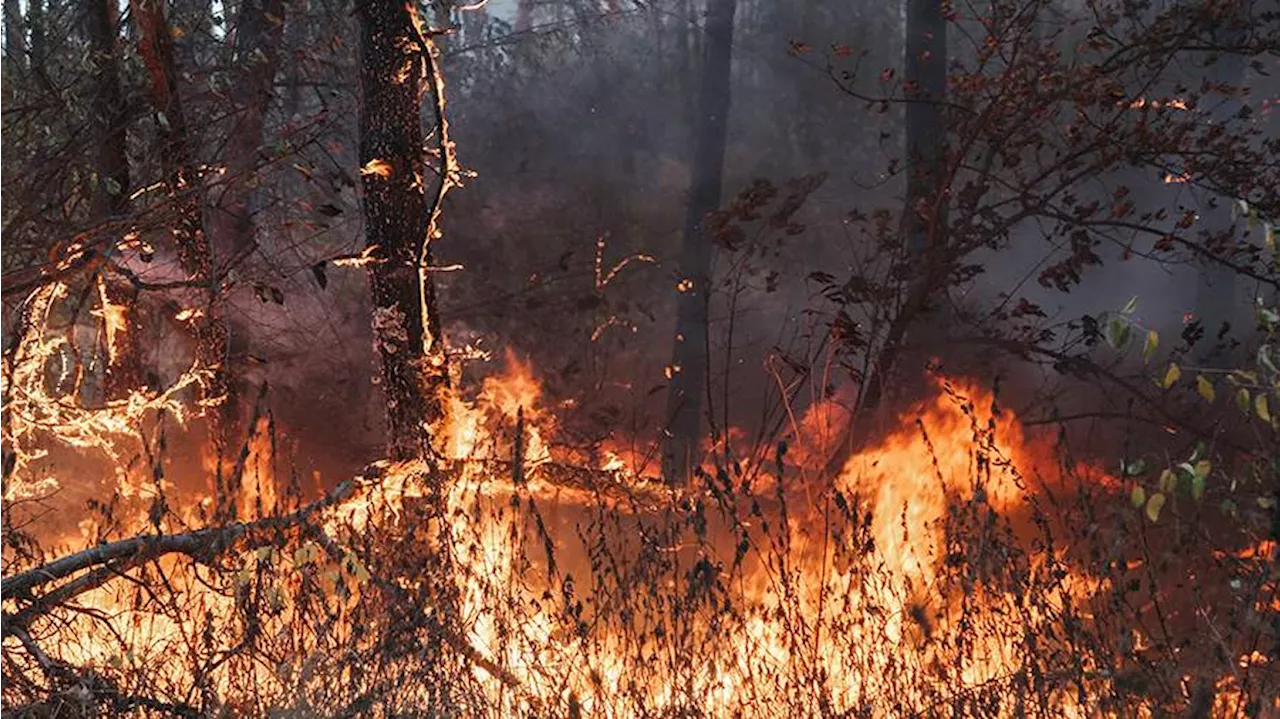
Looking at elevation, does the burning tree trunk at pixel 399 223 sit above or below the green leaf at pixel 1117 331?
above

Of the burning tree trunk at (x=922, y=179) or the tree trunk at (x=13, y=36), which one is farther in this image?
the burning tree trunk at (x=922, y=179)

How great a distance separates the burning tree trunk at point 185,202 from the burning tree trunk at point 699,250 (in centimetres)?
473

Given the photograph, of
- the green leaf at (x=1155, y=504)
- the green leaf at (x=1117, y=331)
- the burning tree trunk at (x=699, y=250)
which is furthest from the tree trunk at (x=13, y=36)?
the green leaf at (x=1155, y=504)

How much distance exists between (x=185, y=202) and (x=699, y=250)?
8.24m

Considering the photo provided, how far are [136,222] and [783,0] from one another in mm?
17959

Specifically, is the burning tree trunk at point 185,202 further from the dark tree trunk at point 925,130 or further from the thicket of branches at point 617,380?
the dark tree trunk at point 925,130

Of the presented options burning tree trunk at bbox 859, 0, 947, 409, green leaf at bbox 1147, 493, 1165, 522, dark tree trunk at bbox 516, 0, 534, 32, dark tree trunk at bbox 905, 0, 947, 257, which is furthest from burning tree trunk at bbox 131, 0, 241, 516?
dark tree trunk at bbox 516, 0, 534, 32

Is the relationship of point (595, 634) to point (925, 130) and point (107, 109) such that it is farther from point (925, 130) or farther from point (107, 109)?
point (925, 130)

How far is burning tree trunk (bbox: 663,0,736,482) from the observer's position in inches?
531

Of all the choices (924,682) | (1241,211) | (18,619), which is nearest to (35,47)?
(18,619)

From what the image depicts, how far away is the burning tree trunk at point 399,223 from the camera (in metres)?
6.68

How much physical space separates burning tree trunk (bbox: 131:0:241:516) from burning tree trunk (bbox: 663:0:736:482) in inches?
186

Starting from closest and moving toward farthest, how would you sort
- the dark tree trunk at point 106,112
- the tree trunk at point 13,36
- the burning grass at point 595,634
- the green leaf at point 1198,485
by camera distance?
the green leaf at point 1198,485
the burning grass at point 595,634
the dark tree trunk at point 106,112
the tree trunk at point 13,36

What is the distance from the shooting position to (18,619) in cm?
455
